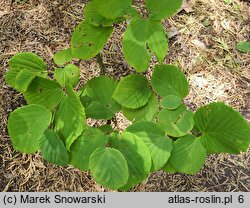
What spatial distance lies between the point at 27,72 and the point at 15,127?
7.7 inches

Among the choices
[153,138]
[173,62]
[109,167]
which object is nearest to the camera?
[109,167]

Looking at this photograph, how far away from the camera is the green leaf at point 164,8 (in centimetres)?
120

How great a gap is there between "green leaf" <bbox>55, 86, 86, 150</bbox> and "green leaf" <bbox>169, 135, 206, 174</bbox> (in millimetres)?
337

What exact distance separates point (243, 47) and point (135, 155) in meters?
1.50

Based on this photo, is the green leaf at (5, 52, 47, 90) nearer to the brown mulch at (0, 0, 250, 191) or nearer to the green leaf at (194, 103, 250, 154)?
the green leaf at (194, 103, 250, 154)

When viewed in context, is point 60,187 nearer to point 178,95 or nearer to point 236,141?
point 178,95

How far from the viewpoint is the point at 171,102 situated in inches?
50.5

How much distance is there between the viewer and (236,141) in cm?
120

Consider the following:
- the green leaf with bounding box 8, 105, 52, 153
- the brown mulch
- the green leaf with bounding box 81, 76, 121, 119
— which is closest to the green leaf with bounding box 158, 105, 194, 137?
the green leaf with bounding box 81, 76, 121, 119

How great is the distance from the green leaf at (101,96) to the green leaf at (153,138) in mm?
132

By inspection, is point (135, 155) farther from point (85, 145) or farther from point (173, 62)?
point (173, 62)

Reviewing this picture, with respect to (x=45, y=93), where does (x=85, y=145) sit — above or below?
below

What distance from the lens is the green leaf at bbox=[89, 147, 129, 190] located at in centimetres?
116

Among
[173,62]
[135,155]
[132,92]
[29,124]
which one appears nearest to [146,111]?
[132,92]
